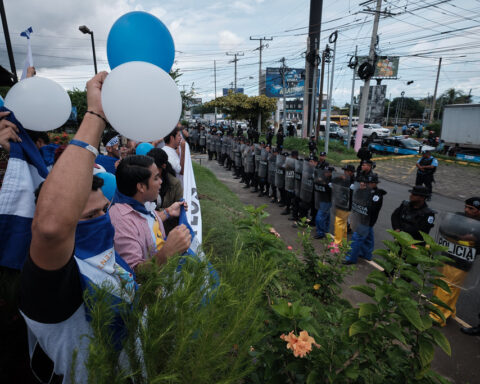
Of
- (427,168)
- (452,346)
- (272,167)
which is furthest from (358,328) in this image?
(427,168)

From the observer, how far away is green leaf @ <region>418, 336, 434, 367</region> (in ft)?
4.00

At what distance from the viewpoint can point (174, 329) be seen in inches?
36.0

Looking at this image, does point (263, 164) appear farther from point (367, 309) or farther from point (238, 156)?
point (367, 309)

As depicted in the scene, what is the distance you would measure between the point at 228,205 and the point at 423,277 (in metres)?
6.25

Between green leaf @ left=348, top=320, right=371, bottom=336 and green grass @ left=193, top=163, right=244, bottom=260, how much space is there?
1.69 meters

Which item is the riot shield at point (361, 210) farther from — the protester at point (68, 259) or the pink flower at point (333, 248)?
the protester at point (68, 259)

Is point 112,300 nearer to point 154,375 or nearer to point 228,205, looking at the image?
point 154,375

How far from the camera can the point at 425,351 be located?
4.08 feet

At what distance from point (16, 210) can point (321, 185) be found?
5.72 metres

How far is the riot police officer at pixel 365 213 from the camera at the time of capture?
4.87m

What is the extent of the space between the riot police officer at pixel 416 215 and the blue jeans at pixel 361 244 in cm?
76

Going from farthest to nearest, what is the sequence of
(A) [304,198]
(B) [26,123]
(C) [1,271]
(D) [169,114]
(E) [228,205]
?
(E) [228,205] < (A) [304,198] < (B) [26,123] < (C) [1,271] < (D) [169,114]

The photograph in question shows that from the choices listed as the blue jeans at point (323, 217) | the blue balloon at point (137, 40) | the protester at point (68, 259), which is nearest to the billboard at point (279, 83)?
the blue jeans at point (323, 217)

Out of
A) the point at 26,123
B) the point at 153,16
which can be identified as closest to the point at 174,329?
the point at 153,16
